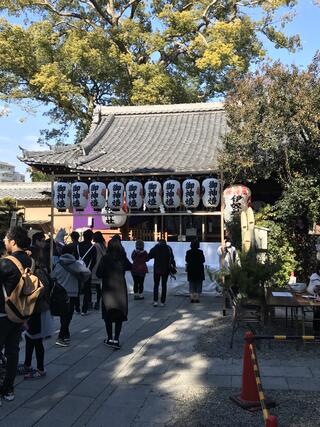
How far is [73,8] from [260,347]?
2533 centimetres

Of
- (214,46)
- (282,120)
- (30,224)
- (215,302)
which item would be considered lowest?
(215,302)

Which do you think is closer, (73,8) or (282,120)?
(282,120)

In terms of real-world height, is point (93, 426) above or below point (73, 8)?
below

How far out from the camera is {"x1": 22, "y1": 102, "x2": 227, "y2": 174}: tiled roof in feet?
47.3

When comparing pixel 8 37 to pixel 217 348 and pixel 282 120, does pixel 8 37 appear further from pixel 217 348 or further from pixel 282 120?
pixel 217 348

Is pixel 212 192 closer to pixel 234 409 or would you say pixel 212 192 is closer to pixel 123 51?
pixel 234 409

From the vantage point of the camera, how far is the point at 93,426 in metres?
4.40

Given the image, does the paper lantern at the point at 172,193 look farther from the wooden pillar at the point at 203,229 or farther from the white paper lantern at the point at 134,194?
the wooden pillar at the point at 203,229

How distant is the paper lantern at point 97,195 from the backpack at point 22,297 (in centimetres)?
857

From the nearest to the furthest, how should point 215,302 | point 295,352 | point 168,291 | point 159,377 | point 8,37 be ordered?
point 159,377 → point 295,352 → point 215,302 → point 168,291 → point 8,37

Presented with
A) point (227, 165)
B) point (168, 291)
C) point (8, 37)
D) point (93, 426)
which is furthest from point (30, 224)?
point (93, 426)

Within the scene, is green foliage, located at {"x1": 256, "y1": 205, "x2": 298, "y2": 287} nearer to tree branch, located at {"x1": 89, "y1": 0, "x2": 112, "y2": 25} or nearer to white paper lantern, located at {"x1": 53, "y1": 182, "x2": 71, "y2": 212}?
white paper lantern, located at {"x1": 53, "y1": 182, "x2": 71, "y2": 212}

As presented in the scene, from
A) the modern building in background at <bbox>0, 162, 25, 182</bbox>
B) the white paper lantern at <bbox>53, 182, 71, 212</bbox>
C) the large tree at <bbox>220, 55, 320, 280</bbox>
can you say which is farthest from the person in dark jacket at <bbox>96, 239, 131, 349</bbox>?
the modern building in background at <bbox>0, 162, 25, 182</bbox>

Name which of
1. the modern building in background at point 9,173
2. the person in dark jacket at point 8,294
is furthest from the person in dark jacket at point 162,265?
the modern building in background at point 9,173
